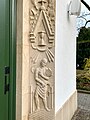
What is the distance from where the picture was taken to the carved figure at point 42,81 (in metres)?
3.28

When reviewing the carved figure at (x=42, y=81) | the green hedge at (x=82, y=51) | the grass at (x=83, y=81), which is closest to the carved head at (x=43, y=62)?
the carved figure at (x=42, y=81)

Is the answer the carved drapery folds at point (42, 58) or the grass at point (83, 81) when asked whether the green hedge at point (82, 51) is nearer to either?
the grass at point (83, 81)

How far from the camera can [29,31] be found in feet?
10.5

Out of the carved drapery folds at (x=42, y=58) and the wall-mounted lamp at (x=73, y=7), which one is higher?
the wall-mounted lamp at (x=73, y=7)

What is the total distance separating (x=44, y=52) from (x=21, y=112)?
0.81m

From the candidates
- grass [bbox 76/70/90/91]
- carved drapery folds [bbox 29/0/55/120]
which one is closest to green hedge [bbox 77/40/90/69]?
grass [bbox 76/70/90/91]

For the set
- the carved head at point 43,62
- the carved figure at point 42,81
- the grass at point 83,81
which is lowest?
the grass at point 83,81

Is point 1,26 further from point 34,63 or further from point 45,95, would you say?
point 45,95

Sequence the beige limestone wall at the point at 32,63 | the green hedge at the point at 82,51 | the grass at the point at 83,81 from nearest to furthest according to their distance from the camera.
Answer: the beige limestone wall at the point at 32,63 < the grass at the point at 83,81 < the green hedge at the point at 82,51

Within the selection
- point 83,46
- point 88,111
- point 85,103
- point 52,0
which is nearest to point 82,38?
point 83,46

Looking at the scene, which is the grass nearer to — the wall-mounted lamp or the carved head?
the wall-mounted lamp

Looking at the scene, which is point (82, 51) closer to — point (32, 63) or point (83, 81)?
point (83, 81)

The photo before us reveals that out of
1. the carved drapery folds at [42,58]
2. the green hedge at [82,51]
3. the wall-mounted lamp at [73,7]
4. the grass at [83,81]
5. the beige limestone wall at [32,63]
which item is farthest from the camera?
the green hedge at [82,51]

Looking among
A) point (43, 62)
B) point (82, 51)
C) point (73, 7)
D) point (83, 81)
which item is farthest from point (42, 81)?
point (82, 51)
